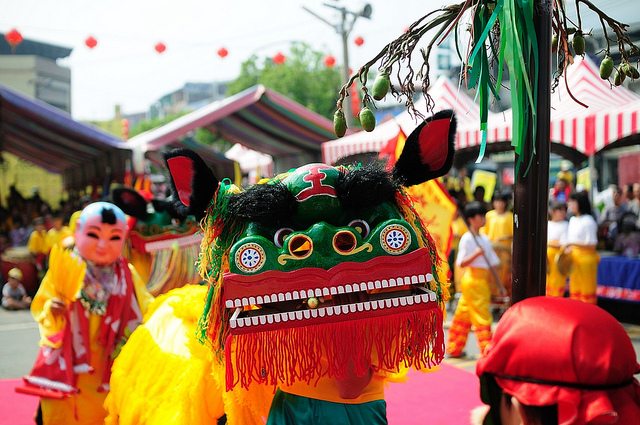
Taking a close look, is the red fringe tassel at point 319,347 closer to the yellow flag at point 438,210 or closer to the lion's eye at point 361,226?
the lion's eye at point 361,226

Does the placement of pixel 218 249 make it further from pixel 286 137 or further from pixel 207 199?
pixel 286 137

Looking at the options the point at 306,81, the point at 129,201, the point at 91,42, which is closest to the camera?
the point at 129,201

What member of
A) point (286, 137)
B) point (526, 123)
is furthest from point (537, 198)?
point (286, 137)

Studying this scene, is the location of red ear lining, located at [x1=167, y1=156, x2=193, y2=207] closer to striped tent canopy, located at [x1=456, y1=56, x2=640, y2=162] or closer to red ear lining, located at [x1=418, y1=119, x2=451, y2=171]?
red ear lining, located at [x1=418, y1=119, x2=451, y2=171]

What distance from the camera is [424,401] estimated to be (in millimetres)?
3883

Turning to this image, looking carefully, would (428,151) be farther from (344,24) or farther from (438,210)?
(344,24)

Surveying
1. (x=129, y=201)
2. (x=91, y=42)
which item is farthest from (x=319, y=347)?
(x=91, y=42)

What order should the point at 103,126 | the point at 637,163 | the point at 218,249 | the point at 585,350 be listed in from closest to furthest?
the point at 585,350 < the point at 218,249 < the point at 637,163 < the point at 103,126

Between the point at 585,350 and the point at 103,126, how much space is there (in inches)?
1298

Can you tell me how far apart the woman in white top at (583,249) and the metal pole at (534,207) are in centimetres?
518

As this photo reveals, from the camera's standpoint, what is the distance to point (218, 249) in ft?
6.38

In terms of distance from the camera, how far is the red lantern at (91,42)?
998cm

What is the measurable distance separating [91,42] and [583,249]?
26.5 ft

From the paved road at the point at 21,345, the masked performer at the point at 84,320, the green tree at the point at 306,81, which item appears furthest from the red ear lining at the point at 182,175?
the green tree at the point at 306,81
